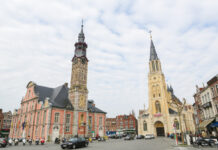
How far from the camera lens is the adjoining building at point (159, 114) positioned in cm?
5275

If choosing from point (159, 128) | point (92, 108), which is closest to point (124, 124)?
point (159, 128)

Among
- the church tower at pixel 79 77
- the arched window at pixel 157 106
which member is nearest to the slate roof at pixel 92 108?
the church tower at pixel 79 77

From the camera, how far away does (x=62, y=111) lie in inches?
1572

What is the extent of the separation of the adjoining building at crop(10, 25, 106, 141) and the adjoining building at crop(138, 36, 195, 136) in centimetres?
1758

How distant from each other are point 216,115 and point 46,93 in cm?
4167

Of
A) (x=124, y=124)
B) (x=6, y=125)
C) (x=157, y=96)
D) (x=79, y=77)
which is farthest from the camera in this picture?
Result: (x=124, y=124)

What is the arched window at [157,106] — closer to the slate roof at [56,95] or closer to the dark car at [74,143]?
the slate roof at [56,95]

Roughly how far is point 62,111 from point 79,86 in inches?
364

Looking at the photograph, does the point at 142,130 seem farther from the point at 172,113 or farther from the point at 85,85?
the point at 85,85

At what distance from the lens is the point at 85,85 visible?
48375mm

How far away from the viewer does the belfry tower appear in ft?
142

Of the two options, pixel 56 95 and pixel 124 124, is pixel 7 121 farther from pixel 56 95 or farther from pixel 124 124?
pixel 124 124

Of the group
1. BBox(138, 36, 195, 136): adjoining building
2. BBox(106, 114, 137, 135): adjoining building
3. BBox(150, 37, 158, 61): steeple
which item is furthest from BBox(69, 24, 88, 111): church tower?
BBox(106, 114, 137, 135): adjoining building

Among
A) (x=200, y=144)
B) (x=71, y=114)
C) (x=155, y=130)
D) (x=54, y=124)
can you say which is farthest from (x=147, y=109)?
(x=200, y=144)
